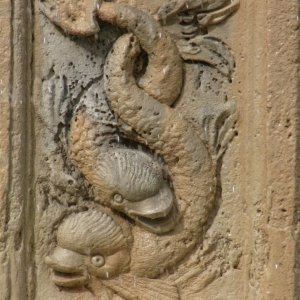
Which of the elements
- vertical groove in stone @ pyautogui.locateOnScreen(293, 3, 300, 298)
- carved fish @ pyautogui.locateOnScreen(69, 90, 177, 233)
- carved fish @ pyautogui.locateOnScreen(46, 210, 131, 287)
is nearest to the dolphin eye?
carved fish @ pyautogui.locateOnScreen(46, 210, 131, 287)

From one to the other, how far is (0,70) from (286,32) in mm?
723

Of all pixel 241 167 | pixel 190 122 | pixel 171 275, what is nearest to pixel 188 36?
pixel 190 122

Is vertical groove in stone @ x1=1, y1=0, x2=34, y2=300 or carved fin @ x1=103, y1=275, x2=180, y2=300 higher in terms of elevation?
vertical groove in stone @ x1=1, y1=0, x2=34, y2=300

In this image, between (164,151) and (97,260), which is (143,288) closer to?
(97,260)

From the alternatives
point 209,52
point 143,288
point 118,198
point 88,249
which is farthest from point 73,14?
point 143,288

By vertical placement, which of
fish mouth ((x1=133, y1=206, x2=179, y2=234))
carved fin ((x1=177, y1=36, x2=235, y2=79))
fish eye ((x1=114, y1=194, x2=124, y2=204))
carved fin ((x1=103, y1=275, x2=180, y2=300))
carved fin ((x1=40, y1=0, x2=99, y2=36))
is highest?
carved fin ((x1=40, y1=0, x2=99, y2=36))

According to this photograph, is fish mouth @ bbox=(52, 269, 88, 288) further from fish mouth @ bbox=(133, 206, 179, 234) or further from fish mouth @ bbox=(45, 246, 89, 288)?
fish mouth @ bbox=(133, 206, 179, 234)

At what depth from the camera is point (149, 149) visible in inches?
78.4

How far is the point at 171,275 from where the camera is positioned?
200cm

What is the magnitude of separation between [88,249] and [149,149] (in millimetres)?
304

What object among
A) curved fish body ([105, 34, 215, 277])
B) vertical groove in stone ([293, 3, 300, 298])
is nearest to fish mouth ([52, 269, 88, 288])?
curved fish body ([105, 34, 215, 277])

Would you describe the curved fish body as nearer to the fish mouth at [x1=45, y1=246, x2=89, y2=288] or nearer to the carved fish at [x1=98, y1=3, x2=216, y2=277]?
the carved fish at [x1=98, y1=3, x2=216, y2=277]

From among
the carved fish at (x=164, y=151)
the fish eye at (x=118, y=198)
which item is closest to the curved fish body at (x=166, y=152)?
the carved fish at (x=164, y=151)

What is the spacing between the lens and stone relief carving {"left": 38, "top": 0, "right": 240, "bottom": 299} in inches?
76.3
